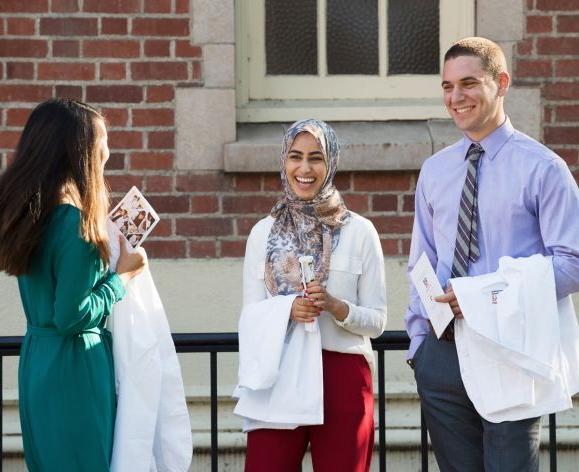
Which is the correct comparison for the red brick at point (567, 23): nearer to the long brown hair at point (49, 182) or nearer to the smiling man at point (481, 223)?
the smiling man at point (481, 223)

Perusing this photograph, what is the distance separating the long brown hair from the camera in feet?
13.5

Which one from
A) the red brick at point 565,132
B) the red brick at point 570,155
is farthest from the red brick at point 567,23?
the red brick at point 570,155

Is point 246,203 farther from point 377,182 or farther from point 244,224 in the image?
point 377,182

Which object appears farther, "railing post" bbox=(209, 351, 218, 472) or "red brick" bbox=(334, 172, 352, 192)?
"red brick" bbox=(334, 172, 352, 192)

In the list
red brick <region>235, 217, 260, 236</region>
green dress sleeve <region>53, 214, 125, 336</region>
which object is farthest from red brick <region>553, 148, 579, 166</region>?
green dress sleeve <region>53, 214, 125, 336</region>

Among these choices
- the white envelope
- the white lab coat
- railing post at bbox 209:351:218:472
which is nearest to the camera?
the white lab coat

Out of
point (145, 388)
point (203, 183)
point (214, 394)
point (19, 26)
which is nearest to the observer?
point (145, 388)

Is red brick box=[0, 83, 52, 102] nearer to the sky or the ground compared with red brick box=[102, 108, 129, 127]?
nearer to the sky

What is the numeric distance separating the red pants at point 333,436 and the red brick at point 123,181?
2438 mm

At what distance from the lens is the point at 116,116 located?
6.61 metres

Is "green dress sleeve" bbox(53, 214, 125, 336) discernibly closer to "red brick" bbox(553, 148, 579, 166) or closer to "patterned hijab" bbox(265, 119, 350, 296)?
"patterned hijab" bbox(265, 119, 350, 296)

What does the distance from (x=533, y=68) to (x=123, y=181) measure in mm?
2170

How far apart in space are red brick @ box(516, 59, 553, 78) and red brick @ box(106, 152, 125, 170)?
2062 mm

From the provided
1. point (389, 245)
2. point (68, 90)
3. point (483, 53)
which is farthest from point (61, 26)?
point (483, 53)
